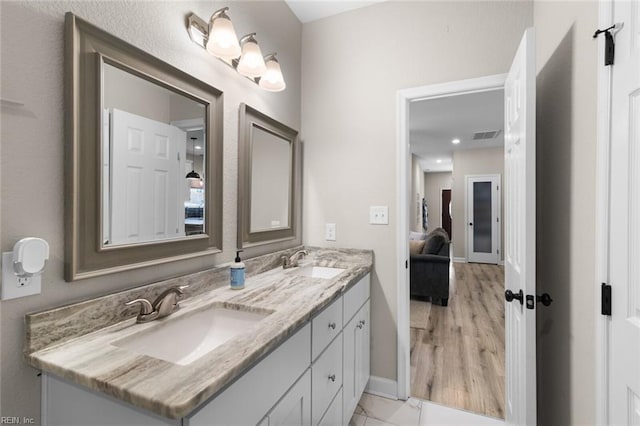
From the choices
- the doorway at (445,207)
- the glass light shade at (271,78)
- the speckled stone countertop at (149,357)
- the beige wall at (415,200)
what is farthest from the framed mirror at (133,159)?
the doorway at (445,207)

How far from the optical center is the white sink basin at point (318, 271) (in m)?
1.93

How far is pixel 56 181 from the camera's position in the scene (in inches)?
34.9

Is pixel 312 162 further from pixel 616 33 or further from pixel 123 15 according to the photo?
pixel 616 33

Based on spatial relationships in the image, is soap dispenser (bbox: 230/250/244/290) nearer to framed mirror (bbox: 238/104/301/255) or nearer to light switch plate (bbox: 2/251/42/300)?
framed mirror (bbox: 238/104/301/255)

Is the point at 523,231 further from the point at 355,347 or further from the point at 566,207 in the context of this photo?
the point at 355,347

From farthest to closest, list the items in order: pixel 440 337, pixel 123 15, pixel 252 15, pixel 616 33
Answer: pixel 440 337
pixel 252 15
pixel 123 15
pixel 616 33

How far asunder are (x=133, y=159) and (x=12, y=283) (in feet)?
1.69

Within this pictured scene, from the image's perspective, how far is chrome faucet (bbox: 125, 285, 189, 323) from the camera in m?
1.02

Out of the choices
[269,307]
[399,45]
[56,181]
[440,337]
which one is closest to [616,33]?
[399,45]

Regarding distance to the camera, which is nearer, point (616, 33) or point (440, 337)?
point (616, 33)

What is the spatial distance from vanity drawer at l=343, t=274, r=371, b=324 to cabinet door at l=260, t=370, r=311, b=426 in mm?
479

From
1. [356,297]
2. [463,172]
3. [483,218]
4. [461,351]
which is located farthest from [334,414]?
[463,172]

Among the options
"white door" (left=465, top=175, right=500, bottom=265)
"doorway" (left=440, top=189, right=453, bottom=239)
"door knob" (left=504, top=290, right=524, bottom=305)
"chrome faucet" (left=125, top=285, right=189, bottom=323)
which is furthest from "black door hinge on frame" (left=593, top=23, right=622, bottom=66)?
"doorway" (left=440, top=189, right=453, bottom=239)

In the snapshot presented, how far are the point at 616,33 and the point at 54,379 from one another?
6.23 feet
